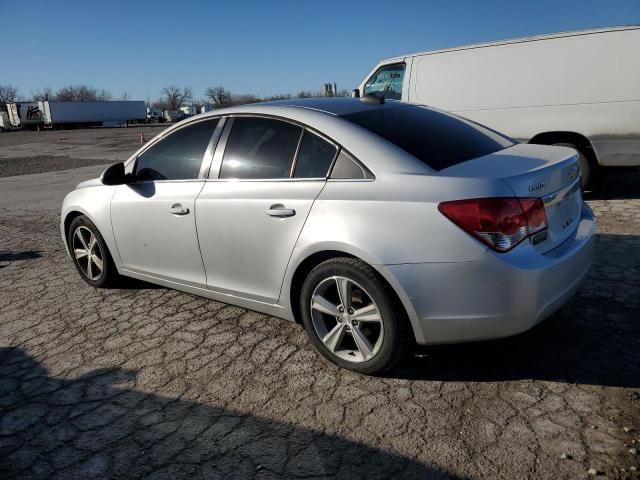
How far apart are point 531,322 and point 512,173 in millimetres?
746

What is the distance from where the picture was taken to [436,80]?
25.5ft

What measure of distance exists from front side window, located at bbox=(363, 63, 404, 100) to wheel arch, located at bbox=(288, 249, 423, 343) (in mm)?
6009

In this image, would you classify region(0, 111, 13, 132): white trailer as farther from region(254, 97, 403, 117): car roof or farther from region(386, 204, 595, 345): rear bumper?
region(386, 204, 595, 345): rear bumper

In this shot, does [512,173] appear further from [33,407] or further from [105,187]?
[105,187]

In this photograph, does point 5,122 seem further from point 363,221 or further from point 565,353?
point 565,353

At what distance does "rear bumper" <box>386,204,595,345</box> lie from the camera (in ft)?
7.77

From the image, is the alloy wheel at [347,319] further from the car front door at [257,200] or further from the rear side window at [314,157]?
the rear side window at [314,157]

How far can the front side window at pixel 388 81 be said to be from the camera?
8273mm

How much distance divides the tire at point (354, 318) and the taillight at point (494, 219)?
1.74 ft

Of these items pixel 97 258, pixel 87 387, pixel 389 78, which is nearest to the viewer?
pixel 87 387

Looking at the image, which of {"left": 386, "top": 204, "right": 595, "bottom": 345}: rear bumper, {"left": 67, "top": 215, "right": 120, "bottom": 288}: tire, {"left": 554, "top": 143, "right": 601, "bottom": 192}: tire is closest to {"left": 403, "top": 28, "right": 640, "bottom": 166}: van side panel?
{"left": 554, "top": 143, "right": 601, "bottom": 192}: tire

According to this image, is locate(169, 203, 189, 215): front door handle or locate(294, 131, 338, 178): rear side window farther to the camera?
locate(169, 203, 189, 215): front door handle

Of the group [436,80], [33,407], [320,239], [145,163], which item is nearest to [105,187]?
[145,163]

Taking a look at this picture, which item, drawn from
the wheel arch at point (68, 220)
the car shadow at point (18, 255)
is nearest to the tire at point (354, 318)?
the wheel arch at point (68, 220)
